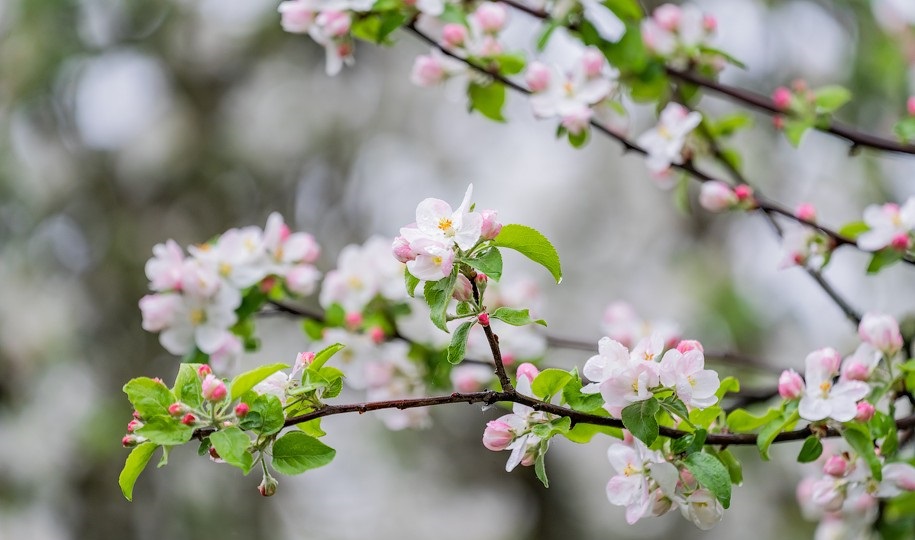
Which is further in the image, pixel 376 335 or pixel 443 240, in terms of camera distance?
pixel 376 335

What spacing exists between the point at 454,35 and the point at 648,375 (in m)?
0.59

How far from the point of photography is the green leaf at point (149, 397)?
27.2 inches

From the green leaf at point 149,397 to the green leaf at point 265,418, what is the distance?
0.20 ft

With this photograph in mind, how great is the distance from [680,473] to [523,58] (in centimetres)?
61

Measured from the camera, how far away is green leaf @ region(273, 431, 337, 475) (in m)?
0.71

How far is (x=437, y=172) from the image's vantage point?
3.59 meters

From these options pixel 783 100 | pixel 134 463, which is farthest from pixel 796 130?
pixel 134 463

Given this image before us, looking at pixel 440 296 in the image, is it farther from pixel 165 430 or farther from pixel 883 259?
pixel 883 259

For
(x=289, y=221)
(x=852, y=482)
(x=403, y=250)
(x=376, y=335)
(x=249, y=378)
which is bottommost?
(x=289, y=221)

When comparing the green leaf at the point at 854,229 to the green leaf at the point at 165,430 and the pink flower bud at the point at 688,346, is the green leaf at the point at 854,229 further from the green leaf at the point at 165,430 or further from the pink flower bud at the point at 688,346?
the green leaf at the point at 165,430

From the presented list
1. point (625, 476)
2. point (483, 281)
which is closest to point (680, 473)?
point (625, 476)

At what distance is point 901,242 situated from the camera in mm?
976

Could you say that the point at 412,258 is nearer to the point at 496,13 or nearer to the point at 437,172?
the point at 496,13

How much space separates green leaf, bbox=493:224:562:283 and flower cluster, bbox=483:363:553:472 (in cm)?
12
